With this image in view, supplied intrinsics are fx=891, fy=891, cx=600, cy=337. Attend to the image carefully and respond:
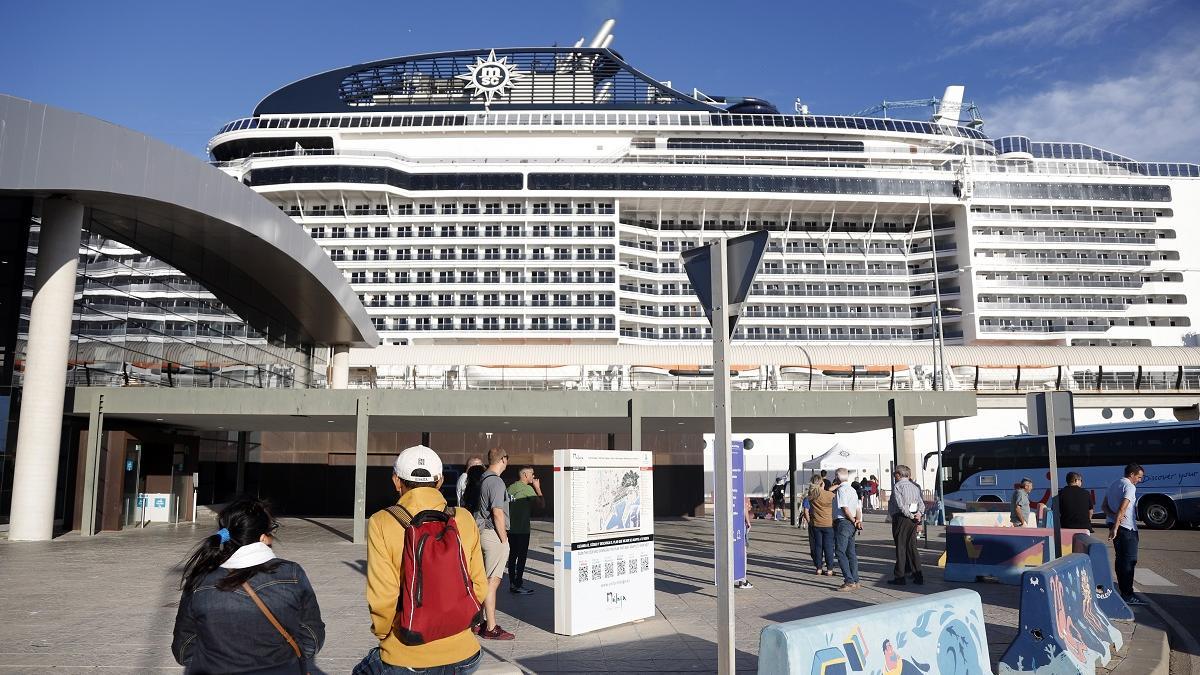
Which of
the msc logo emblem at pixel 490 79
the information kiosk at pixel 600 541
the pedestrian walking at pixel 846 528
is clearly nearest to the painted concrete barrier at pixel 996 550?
the pedestrian walking at pixel 846 528

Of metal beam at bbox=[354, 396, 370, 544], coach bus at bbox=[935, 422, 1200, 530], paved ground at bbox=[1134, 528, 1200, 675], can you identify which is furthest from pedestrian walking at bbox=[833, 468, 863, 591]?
coach bus at bbox=[935, 422, 1200, 530]

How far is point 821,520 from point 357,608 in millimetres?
6367

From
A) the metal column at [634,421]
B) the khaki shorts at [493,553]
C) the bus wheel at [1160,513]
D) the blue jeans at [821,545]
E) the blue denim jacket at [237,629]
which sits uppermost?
the metal column at [634,421]

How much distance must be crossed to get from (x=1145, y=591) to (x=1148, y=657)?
5.30 meters

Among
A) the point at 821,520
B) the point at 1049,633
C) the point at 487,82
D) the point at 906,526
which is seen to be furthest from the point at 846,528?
the point at 487,82

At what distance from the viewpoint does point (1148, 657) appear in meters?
7.38

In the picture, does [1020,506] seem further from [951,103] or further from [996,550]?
[951,103]

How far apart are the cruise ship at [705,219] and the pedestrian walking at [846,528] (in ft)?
164

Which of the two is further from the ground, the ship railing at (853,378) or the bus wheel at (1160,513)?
the ship railing at (853,378)

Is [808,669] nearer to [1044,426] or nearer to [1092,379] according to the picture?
[1044,426]

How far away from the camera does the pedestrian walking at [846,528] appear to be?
11.4 metres

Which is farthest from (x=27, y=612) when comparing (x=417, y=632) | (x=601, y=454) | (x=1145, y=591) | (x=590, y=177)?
(x=590, y=177)

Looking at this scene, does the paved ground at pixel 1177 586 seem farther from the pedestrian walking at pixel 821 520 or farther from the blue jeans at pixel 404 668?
the blue jeans at pixel 404 668

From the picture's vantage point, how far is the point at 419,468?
144 inches
